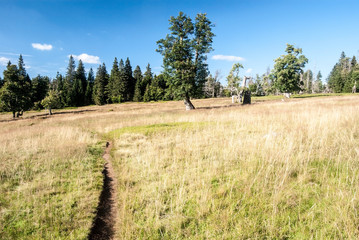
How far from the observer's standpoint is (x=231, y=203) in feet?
10.6

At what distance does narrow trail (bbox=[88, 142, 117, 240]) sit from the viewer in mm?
3078

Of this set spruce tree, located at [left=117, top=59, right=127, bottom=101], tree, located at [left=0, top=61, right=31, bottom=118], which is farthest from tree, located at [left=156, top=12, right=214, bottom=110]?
spruce tree, located at [left=117, top=59, right=127, bottom=101]

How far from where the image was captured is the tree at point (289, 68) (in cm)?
4031

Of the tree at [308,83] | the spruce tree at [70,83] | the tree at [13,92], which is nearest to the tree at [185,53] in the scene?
the tree at [13,92]

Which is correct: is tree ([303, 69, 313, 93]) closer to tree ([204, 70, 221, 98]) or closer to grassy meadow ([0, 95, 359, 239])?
tree ([204, 70, 221, 98])

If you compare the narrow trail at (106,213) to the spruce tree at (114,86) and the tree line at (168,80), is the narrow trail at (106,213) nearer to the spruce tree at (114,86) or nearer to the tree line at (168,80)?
the tree line at (168,80)

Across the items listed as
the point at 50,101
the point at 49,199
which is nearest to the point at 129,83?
the point at 50,101

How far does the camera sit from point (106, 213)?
362 cm

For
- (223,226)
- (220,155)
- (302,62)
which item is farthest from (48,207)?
(302,62)

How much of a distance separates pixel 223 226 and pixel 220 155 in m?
2.72

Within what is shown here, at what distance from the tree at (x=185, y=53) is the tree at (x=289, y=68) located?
26.4 meters

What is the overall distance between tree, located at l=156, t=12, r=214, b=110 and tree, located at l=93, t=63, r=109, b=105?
160 ft

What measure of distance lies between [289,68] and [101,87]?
60.9 metres

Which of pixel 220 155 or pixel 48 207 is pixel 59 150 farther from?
pixel 220 155
